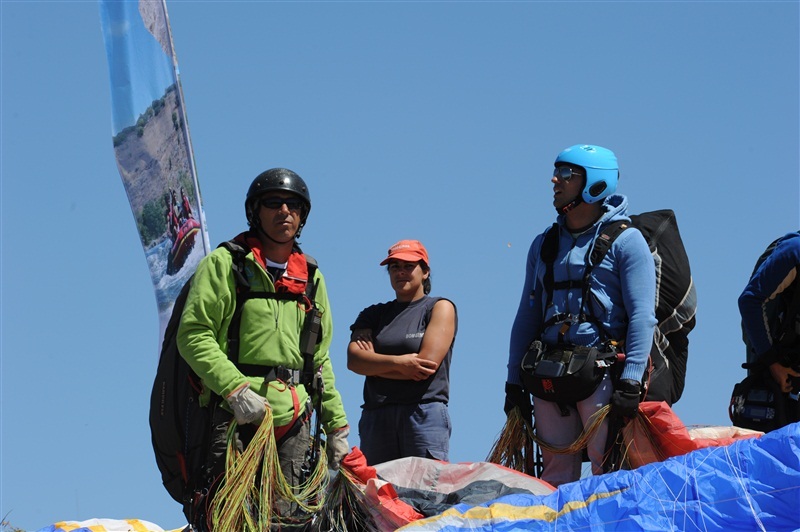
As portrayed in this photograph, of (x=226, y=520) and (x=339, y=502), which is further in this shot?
(x=339, y=502)

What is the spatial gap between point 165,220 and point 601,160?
254 cm

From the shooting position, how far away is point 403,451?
6.89m

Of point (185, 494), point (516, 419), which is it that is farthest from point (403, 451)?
point (185, 494)

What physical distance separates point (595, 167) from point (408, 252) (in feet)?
4.18

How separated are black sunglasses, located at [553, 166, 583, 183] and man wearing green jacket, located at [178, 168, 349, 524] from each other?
48.2 inches

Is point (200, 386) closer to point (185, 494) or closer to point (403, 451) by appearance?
point (185, 494)

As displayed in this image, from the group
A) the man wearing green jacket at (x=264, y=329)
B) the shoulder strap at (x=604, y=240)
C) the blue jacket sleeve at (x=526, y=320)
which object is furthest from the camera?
the blue jacket sleeve at (x=526, y=320)

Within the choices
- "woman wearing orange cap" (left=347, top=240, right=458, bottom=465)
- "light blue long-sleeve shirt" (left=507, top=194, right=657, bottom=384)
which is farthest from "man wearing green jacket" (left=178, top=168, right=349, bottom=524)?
"light blue long-sleeve shirt" (left=507, top=194, right=657, bottom=384)

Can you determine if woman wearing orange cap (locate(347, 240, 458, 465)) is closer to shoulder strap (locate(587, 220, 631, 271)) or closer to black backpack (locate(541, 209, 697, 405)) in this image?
black backpack (locate(541, 209, 697, 405))

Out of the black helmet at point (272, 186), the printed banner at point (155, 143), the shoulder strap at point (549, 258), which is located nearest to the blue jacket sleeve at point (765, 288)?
the shoulder strap at point (549, 258)

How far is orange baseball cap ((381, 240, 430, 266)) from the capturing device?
716 cm

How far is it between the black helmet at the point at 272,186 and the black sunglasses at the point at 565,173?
122 cm

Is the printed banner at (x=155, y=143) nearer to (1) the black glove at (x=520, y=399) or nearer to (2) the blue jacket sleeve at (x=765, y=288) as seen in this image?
(1) the black glove at (x=520, y=399)

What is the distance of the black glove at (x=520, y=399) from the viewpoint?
21.4 feet
